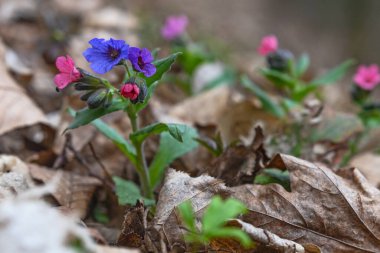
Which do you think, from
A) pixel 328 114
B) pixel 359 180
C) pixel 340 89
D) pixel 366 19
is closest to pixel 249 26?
pixel 366 19

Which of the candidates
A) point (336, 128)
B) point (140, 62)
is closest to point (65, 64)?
point (140, 62)

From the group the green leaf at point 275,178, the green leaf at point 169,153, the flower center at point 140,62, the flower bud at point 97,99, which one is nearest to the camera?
the flower center at point 140,62

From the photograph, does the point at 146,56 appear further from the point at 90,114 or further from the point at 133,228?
the point at 133,228

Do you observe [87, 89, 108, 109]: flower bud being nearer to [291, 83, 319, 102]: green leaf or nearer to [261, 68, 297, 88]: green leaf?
[261, 68, 297, 88]: green leaf

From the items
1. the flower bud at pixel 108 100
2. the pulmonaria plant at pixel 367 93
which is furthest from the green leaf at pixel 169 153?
the pulmonaria plant at pixel 367 93

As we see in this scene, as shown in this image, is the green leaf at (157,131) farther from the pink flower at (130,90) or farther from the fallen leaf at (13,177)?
the fallen leaf at (13,177)

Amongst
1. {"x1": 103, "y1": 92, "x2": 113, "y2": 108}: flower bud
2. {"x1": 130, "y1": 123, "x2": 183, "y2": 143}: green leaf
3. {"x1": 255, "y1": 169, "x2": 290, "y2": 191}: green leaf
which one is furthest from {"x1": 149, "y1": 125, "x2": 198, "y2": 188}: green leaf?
{"x1": 103, "y1": 92, "x2": 113, "y2": 108}: flower bud
